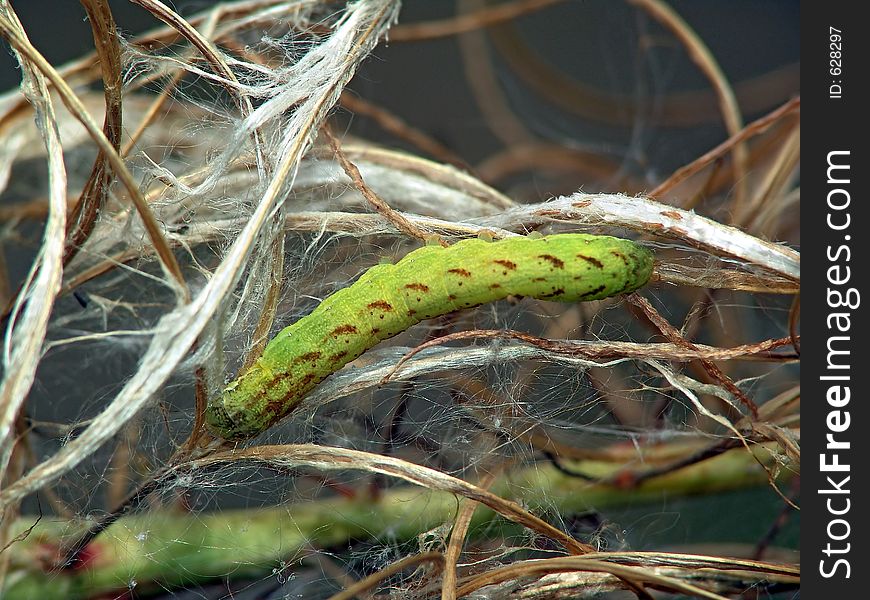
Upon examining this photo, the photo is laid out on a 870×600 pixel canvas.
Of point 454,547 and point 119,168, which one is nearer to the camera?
point 119,168

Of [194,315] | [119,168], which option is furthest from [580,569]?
[119,168]

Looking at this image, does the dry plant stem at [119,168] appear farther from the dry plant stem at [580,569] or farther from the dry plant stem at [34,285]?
the dry plant stem at [580,569]

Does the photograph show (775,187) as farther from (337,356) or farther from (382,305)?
(337,356)

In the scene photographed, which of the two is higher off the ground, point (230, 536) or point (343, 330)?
point (343, 330)

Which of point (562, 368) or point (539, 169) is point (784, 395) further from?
point (539, 169)

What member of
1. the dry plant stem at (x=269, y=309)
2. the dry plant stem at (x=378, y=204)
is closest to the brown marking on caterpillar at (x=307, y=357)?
the dry plant stem at (x=269, y=309)

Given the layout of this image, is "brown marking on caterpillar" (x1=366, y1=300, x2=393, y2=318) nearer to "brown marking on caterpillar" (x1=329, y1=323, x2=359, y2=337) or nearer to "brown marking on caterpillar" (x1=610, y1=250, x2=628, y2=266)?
"brown marking on caterpillar" (x1=329, y1=323, x2=359, y2=337)
